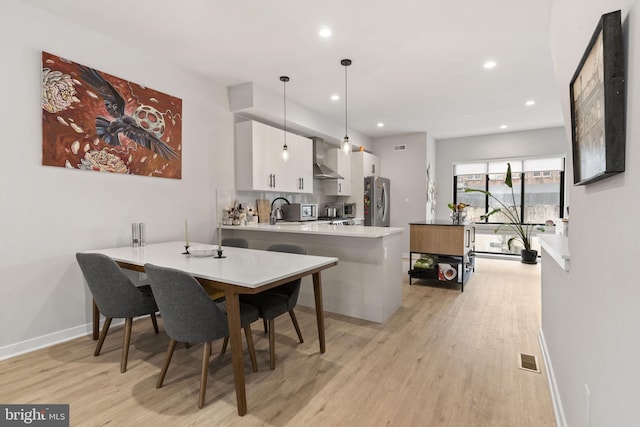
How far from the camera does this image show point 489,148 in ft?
23.8

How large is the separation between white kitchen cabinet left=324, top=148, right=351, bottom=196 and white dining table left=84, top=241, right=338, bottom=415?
3.63 meters

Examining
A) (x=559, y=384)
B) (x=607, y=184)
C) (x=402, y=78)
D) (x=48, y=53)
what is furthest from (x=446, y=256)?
(x=48, y=53)

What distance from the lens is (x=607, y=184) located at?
1107 mm

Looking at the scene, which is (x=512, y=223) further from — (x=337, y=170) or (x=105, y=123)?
(x=105, y=123)

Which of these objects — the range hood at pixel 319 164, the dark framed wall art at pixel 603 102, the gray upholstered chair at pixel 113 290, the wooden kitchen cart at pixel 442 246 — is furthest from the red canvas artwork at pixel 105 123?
the dark framed wall art at pixel 603 102

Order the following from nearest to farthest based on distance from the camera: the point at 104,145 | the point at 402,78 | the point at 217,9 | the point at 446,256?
the point at 217,9, the point at 104,145, the point at 402,78, the point at 446,256

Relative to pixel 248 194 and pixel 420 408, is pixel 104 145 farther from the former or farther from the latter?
pixel 420 408

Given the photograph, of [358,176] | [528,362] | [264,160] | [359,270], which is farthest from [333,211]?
[528,362]

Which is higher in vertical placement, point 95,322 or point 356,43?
point 356,43

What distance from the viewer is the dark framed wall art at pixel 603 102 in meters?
0.92

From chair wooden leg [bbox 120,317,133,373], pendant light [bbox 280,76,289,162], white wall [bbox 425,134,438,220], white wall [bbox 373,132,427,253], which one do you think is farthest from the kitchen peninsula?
white wall [bbox 425,134,438,220]

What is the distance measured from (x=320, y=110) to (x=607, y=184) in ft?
15.2

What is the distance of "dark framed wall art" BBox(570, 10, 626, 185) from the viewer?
922 mm

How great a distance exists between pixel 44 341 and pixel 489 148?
26.6 ft
